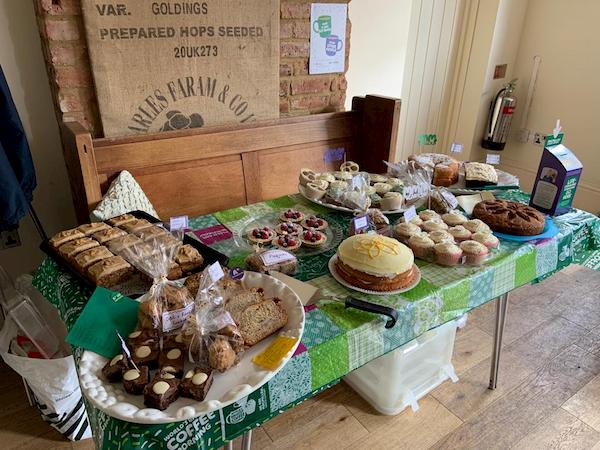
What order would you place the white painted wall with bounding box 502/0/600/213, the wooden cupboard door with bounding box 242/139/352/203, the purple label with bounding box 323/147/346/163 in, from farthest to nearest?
the white painted wall with bounding box 502/0/600/213 < the purple label with bounding box 323/147/346/163 < the wooden cupboard door with bounding box 242/139/352/203

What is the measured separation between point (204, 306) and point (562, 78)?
133 inches

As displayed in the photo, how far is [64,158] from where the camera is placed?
1725mm

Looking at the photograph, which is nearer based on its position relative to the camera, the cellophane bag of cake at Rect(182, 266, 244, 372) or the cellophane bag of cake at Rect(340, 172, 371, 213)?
the cellophane bag of cake at Rect(182, 266, 244, 372)

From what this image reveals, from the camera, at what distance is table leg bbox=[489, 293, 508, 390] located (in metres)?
1.54

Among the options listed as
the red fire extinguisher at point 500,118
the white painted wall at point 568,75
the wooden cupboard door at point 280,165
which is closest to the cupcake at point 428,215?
the wooden cupboard door at point 280,165

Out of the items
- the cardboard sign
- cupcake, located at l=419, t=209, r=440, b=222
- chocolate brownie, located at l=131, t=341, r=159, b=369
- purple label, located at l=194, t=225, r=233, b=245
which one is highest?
the cardboard sign

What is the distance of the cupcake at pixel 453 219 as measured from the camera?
1320 mm

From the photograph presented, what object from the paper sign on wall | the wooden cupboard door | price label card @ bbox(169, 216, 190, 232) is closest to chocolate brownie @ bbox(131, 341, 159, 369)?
price label card @ bbox(169, 216, 190, 232)

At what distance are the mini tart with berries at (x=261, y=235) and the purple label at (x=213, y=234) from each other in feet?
0.31

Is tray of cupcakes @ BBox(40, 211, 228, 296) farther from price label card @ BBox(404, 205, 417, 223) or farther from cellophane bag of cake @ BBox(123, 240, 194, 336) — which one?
price label card @ BBox(404, 205, 417, 223)

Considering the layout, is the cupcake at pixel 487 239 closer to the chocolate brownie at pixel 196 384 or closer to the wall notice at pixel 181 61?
the chocolate brownie at pixel 196 384

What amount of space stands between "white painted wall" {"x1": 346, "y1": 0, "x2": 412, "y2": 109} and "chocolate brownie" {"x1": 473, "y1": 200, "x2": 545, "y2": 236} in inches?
54.3

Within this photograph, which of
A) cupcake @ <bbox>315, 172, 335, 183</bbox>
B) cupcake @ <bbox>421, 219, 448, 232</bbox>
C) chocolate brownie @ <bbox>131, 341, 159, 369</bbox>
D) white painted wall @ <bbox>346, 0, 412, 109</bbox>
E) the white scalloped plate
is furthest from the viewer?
white painted wall @ <bbox>346, 0, 412, 109</bbox>

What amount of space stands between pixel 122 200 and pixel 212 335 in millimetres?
848
